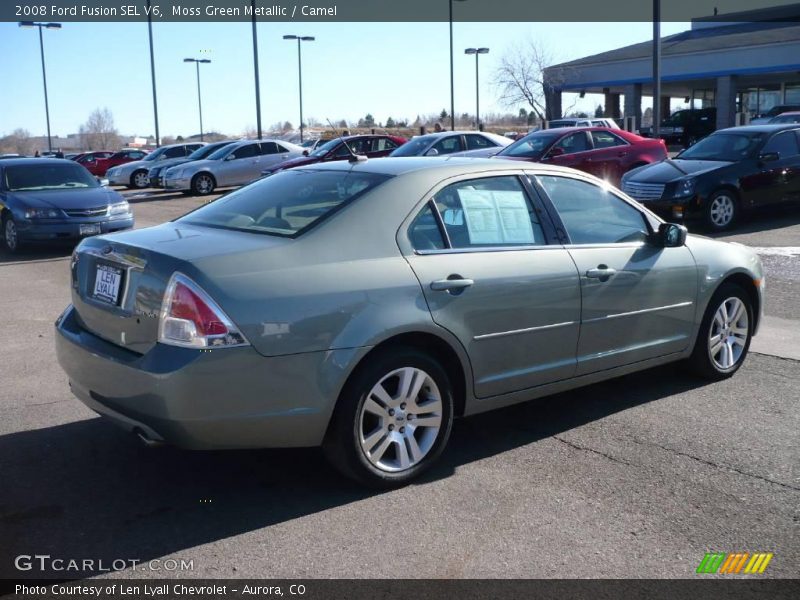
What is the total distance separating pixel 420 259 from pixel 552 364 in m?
1.09

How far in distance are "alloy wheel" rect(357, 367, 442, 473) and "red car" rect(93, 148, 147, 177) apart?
1505 inches

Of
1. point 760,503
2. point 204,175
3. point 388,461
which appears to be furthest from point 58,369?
point 204,175

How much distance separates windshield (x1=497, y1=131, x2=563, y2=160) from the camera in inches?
701

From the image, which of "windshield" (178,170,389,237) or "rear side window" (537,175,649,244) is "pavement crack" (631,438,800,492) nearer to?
"rear side window" (537,175,649,244)

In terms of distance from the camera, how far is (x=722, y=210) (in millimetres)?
13914

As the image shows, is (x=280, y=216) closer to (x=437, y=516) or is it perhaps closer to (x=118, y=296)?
(x=118, y=296)

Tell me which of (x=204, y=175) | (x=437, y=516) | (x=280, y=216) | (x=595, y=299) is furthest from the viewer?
(x=204, y=175)

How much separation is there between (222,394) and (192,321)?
35cm

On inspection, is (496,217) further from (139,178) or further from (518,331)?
(139,178)

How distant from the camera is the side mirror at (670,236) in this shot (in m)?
5.64

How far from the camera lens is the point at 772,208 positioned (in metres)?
14.4

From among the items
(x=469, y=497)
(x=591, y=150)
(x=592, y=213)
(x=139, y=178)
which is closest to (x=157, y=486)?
(x=469, y=497)

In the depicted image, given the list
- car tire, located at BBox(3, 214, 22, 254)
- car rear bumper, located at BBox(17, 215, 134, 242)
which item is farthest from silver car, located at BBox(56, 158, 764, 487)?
car tire, located at BBox(3, 214, 22, 254)

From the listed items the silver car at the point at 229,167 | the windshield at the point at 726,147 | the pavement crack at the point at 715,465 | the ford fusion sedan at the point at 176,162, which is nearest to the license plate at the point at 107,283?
the pavement crack at the point at 715,465
